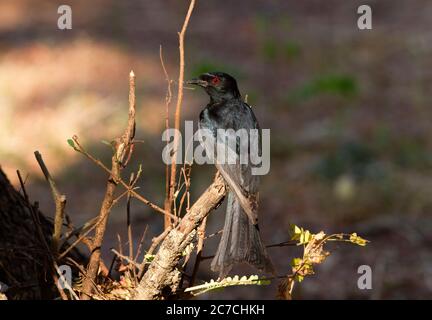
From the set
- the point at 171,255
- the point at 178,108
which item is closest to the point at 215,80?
the point at 178,108

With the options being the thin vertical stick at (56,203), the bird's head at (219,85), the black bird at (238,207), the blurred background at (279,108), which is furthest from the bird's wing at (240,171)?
the blurred background at (279,108)

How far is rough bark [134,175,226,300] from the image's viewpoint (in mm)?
2646

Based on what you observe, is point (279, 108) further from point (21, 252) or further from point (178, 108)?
point (178, 108)

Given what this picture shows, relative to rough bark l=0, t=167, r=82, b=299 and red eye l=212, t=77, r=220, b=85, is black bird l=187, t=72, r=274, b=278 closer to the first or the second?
red eye l=212, t=77, r=220, b=85

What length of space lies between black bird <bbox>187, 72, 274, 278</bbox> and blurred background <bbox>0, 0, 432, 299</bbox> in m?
1.86

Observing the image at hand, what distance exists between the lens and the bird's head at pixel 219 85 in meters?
3.76

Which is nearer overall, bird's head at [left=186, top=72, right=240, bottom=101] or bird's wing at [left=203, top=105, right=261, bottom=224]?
bird's wing at [left=203, top=105, right=261, bottom=224]

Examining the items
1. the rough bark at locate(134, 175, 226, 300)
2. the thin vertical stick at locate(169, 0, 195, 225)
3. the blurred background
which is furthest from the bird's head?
the blurred background

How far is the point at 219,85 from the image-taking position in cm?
378

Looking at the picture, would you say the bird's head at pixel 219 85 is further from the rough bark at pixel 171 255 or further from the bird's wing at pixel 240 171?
the rough bark at pixel 171 255

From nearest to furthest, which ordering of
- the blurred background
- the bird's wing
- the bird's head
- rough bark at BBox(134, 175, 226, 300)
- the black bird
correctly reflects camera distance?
1. rough bark at BBox(134, 175, 226, 300)
2. the black bird
3. the bird's wing
4. the bird's head
5. the blurred background

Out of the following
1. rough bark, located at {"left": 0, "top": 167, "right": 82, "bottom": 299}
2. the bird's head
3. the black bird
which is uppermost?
the bird's head

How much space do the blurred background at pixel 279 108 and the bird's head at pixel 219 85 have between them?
1652 millimetres
